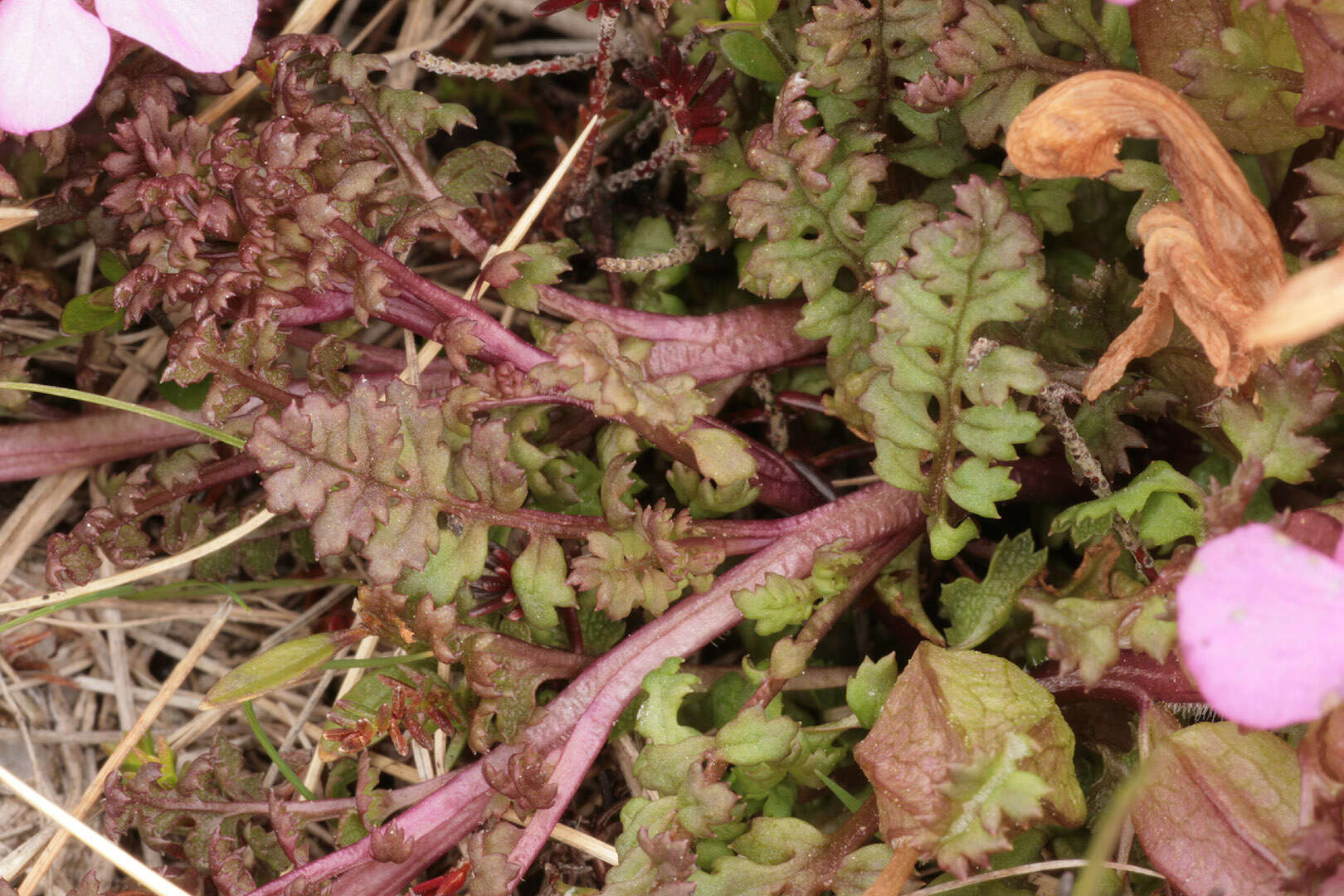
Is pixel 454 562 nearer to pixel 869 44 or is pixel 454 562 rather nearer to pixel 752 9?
pixel 752 9

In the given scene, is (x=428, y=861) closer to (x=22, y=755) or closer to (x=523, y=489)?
(x=523, y=489)

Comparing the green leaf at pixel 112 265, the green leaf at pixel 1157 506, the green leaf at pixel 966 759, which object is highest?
the green leaf at pixel 112 265

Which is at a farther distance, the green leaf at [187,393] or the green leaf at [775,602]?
the green leaf at [187,393]

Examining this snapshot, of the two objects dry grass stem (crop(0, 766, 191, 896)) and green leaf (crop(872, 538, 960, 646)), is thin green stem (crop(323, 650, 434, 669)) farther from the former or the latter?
green leaf (crop(872, 538, 960, 646))

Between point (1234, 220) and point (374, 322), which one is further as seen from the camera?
point (374, 322)

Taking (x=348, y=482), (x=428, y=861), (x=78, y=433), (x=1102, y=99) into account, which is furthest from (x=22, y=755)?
(x=1102, y=99)

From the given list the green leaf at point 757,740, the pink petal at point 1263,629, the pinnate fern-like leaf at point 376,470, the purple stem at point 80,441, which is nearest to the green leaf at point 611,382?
the pinnate fern-like leaf at point 376,470

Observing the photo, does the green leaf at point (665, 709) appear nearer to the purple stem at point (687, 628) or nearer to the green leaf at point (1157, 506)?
the purple stem at point (687, 628)
